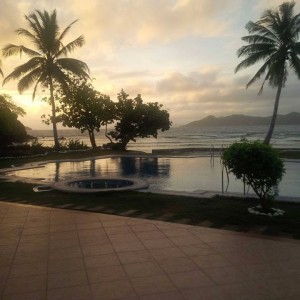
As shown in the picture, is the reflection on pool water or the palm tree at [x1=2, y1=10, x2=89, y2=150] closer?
the reflection on pool water

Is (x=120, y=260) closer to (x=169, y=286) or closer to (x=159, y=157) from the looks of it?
(x=169, y=286)

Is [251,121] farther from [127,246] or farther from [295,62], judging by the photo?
[127,246]

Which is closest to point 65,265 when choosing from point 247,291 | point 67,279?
point 67,279

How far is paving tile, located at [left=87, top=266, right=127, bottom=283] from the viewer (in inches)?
184

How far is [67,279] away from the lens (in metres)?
4.69

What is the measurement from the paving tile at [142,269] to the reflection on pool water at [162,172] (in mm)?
8835

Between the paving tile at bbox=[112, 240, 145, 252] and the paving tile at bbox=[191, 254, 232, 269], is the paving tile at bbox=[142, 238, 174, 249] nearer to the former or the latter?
the paving tile at bbox=[112, 240, 145, 252]

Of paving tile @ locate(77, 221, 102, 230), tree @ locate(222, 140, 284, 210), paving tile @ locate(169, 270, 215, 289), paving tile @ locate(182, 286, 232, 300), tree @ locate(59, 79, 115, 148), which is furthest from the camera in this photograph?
tree @ locate(59, 79, 115, 148)

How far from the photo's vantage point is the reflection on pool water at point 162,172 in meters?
14.5

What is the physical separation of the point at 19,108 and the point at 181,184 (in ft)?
136

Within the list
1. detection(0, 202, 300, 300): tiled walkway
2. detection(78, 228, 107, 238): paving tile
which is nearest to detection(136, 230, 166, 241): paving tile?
detection(0, 202, 300, 300): tiled walkway

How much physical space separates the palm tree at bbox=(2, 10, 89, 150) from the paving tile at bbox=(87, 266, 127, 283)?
24.7m

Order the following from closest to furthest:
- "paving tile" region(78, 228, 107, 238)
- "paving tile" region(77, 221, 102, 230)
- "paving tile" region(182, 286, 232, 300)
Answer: "paving tile" region(182, 286, 232, 300) → "paving tile" region(78, 228, 107, 238) → "paving tile" region(77, 221, 102, 230)

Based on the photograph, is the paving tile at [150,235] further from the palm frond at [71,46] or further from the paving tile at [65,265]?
the palm frond at [71,46]
